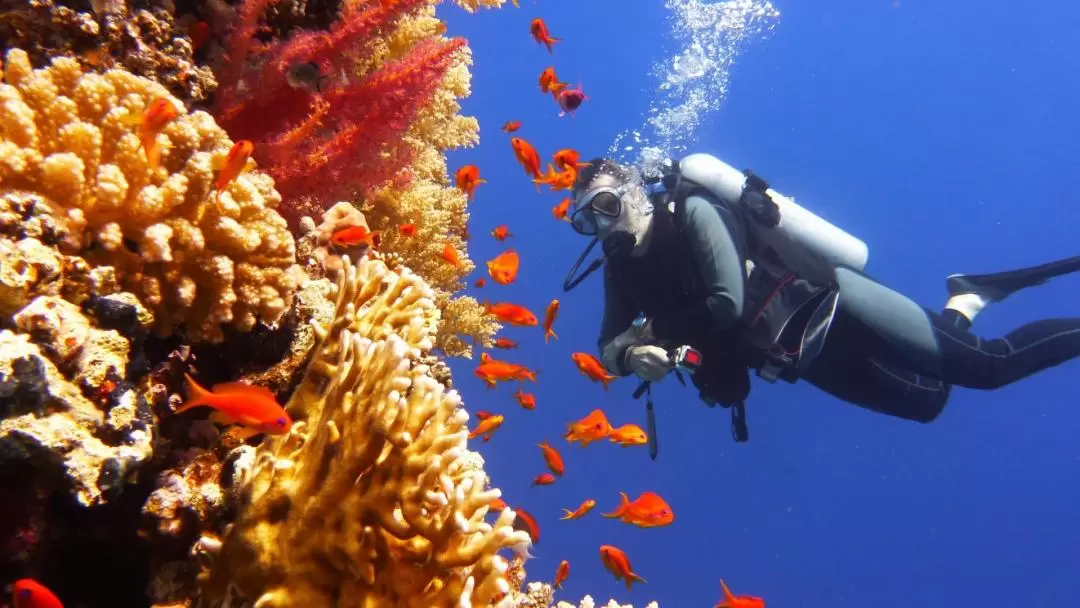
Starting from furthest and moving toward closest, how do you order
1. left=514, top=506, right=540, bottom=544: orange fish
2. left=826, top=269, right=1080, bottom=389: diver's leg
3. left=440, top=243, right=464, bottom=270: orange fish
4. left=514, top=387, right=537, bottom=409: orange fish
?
left=826, top=269, right=1080, bottom=389: diver's leg
left=514, top=387, right=537, bottom=409: orange fish
left=514, top=506, right=540, bottom=544: orange fish
left=440, top=243, right=464, bottom=270: orange fish

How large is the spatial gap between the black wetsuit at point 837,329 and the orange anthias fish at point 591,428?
2.88 feet

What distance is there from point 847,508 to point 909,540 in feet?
29.9

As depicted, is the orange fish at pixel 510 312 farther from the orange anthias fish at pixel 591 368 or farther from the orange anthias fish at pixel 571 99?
the orange anthias fish at pixel 571 99

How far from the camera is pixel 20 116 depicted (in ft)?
6.22

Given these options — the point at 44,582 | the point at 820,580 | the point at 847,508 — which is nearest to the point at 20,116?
the point at 44,582

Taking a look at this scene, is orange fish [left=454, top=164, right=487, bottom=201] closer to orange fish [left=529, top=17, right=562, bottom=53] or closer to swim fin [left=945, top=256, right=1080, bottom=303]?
orange fish [left=529, top=17, right=562, bottom=53]

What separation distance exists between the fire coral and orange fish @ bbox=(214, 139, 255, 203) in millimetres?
680

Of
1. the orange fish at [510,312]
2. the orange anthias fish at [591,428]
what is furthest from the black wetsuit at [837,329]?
the orange fish at [510,312]

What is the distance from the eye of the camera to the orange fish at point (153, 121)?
196cm

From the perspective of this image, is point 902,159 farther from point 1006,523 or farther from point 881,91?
point 1006,523

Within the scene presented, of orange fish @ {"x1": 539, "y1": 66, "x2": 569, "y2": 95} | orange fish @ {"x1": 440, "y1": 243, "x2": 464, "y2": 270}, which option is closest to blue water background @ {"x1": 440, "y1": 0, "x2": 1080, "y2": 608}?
Answer: orange fish @ {"x1": 539, "y1": 66, "x2": 569, "y2": 95}

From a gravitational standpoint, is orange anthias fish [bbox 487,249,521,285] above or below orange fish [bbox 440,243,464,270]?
above

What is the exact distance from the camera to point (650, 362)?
5.44m

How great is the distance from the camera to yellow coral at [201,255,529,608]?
1.67 meters
